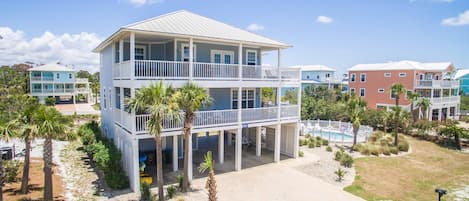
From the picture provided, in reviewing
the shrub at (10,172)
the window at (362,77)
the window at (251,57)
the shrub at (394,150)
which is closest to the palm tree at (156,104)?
the shrub at (10,172)

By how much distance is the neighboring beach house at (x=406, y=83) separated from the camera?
36500 mm

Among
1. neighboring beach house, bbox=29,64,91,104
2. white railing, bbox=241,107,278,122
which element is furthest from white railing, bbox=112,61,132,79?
neighboring beach house, bbox=29,64,91,104

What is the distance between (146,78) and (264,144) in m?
12.5

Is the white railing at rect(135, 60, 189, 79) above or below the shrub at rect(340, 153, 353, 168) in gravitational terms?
above

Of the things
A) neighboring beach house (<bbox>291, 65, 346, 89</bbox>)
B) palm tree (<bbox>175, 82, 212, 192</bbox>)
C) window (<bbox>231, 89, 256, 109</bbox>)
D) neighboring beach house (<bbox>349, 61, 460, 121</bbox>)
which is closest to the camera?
palm tree (<bbox>175, 82, 212, 192</bbox>)

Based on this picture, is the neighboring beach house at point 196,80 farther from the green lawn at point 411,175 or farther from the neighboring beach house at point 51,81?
the neighboring beach house at point 51,81

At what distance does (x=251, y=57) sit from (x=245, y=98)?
300 centimetres

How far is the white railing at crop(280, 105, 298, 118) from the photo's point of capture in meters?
19.0

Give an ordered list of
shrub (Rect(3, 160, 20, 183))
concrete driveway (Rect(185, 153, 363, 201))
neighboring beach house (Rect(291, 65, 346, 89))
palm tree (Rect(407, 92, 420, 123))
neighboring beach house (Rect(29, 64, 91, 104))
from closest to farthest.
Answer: concrete driveway (Rect(185, 153, 363, 201))
shrub (Rect(3, 160, 20, 183))
palm tree (Rect(407, 92, 420, 123))
neighboring beach house (Rect(29, 64, 91, 104))
neighboring beach house (Rect(291, 65, 346, 89))

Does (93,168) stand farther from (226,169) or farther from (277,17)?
(277,17)

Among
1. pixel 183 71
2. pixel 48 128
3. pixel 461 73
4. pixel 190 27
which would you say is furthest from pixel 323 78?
pixel 48 128

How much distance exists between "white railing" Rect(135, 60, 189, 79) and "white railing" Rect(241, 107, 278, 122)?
4494 mm

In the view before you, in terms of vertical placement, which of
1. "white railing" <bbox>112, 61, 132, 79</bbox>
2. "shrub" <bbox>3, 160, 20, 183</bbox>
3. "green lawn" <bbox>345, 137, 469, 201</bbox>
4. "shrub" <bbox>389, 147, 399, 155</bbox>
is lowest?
"green lawn" <bbox>345, 137, 469, 201</bbox>

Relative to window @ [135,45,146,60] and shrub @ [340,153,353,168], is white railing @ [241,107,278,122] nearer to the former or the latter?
shrub @ [340,153,353,168]
